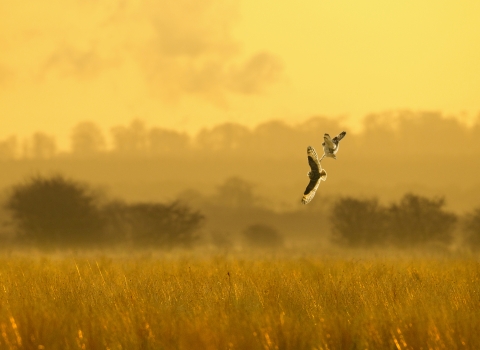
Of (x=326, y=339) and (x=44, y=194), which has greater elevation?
(x=44, y=194)

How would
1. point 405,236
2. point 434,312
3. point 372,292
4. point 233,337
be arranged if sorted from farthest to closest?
1. point 405,236
2. point 372,292
3. point 434,312
4. point 233,337

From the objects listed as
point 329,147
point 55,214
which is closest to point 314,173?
point 329,147

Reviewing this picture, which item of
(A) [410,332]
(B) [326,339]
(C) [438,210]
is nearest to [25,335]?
(B) [326,339]

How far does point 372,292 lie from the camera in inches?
472

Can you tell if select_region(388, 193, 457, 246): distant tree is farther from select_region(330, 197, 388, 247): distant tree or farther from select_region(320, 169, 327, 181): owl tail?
select_region(320, 169, 327, 181): owl tail

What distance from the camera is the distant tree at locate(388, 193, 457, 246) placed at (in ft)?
152

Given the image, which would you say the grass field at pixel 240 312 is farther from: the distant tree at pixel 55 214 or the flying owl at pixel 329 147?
the distant tree at pixel 55 214

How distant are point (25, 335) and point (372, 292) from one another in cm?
575

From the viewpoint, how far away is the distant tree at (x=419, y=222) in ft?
152

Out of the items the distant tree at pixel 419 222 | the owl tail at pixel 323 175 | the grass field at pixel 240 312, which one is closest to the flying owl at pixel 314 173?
the owl tail at pixel 323 175

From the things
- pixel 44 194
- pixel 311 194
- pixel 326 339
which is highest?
pixel 44 194

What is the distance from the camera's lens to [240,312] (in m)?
10.2

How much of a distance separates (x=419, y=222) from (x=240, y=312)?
131 feet

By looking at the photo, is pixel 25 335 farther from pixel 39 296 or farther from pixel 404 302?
pixel 404 302
